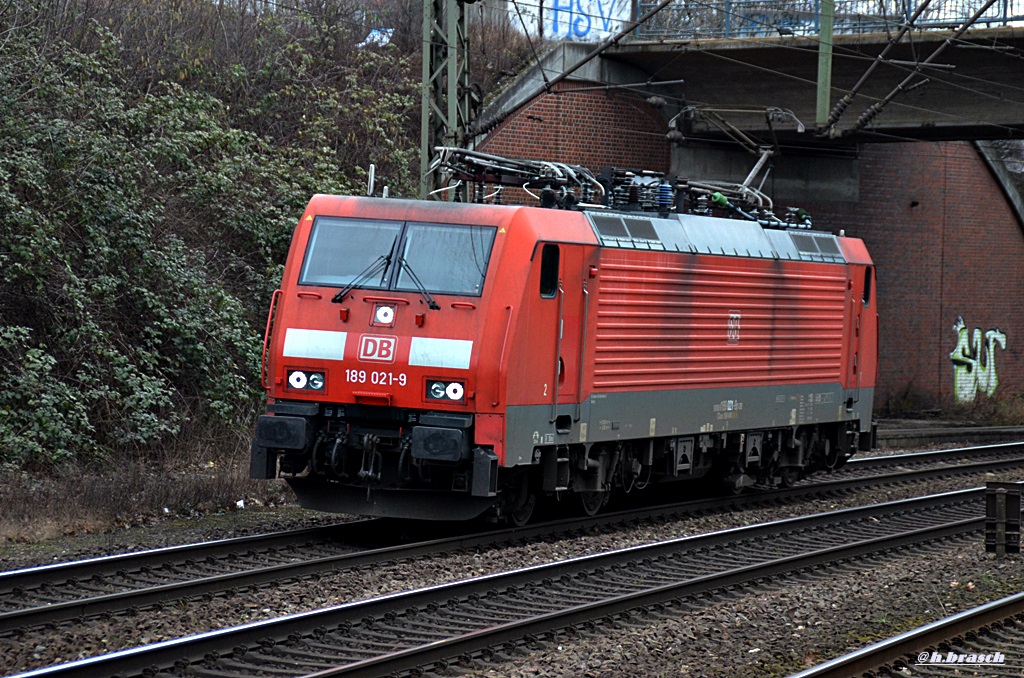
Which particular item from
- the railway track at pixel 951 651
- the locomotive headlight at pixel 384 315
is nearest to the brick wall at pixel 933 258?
the locomotive headlight at pixel 384 315

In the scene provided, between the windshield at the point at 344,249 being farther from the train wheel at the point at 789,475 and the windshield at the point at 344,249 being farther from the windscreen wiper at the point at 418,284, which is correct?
the train wheel at the point at 789,475

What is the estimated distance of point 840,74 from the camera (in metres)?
24.0

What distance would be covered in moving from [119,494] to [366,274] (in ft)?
10.9

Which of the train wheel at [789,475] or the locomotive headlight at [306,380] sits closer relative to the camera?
the locomotive headlight at [306,380]

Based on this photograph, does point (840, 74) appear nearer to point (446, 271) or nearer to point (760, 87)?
point (760, 87)

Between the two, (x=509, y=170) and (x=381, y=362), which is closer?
(x=381, y=362)

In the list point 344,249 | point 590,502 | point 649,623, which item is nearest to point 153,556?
point 344,249

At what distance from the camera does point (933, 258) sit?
3016 cm

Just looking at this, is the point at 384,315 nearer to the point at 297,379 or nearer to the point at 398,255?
the point at 398,255

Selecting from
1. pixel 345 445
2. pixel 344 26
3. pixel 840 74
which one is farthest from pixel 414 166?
pixel 345 445

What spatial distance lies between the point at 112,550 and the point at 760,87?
17027 mm

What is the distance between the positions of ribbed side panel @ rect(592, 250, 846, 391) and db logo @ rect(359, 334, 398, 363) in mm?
2135

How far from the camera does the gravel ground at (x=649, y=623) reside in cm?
815

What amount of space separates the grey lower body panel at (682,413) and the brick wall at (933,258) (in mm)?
11589
